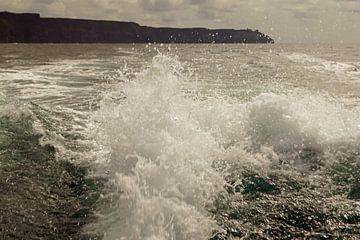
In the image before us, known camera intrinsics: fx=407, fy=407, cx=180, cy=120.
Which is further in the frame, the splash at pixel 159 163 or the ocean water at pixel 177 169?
the ocean water at pixel 177 169

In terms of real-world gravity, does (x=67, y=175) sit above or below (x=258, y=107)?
below

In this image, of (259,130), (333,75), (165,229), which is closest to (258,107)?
(259,130)

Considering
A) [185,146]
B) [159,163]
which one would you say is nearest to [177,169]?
[159,163]

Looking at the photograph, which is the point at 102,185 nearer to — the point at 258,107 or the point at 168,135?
the point at 168,135

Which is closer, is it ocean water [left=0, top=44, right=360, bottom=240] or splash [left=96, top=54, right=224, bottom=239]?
splash [left=96, top=54, right=224, bottom=239]

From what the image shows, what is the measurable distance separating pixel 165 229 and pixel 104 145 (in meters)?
4.18

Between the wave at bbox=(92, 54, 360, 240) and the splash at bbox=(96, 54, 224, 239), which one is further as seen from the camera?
the wave at bbox=(92, 54, 360, 240)

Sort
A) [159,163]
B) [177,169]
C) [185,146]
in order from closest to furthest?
1. [177,169]
2. [159,163]
3. [185,146]

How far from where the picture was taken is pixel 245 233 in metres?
5.94

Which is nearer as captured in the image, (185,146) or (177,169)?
(177,169)

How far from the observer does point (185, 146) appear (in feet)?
26.5

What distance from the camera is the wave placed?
606 centimetres

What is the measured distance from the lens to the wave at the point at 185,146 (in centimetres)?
606

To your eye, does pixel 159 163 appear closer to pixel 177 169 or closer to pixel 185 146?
pixel 177 169
